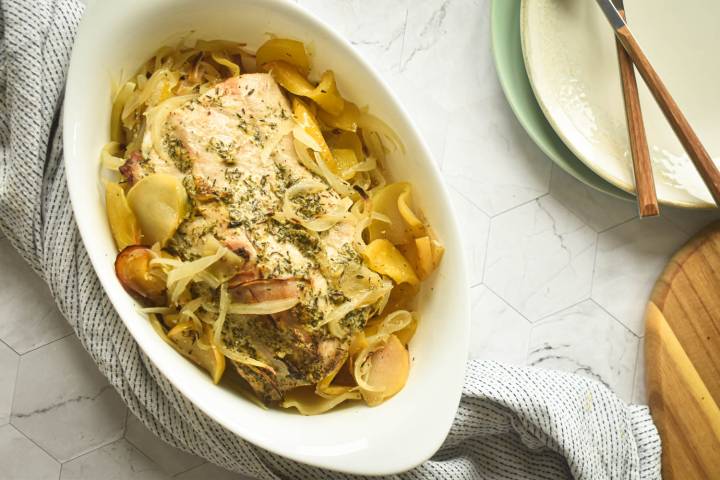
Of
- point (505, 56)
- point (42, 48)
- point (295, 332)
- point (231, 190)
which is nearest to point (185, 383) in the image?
point (295, 332)

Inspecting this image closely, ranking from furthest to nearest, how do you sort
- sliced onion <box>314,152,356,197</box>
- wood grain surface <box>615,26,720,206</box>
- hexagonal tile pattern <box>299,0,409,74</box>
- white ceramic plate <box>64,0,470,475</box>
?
hexagonal tile pattern <box>299,0,409,74</box> → wood grain surface <box>615,26,720,206</box> → sliced onion <box>314,152,356,197</box> → white ceramic plate <box>64,0,470,475</box>

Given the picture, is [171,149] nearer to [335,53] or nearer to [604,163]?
[335,53]

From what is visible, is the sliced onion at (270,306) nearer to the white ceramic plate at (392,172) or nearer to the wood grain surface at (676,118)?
the white ceramic plate at (392,172)

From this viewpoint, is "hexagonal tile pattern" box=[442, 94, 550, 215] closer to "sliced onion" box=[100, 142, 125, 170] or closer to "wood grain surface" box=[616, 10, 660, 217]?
"wood grain surface" box=[616, 10, 660, 217]

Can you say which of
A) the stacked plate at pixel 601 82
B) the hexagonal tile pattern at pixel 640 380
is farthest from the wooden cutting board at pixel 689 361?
the stacked plate at pixel 601 82

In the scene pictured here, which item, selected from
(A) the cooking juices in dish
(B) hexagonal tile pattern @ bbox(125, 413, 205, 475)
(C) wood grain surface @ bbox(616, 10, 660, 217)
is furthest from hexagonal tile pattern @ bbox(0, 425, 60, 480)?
(C) wood grain surface @ bbox(616, 10, 660, 217)

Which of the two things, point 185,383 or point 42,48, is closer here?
point 185,383
